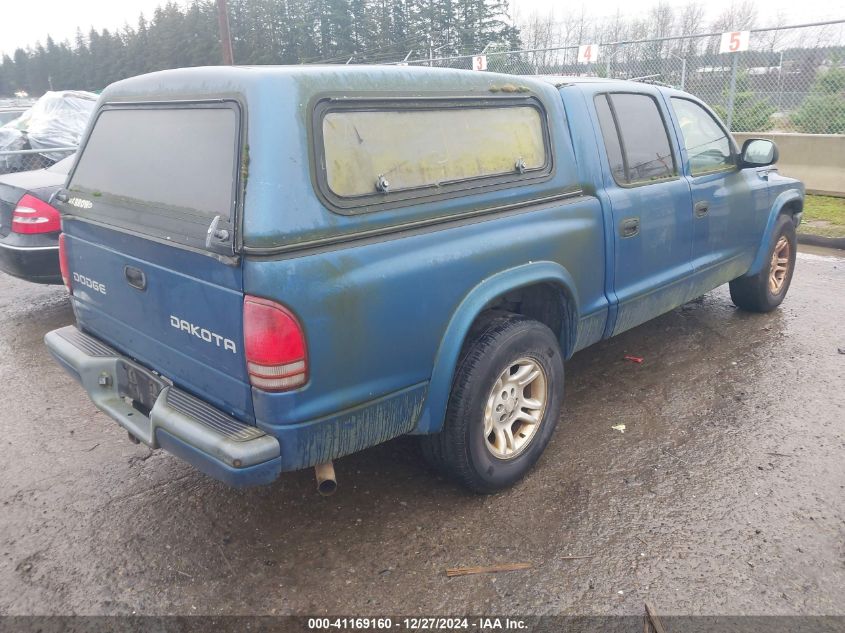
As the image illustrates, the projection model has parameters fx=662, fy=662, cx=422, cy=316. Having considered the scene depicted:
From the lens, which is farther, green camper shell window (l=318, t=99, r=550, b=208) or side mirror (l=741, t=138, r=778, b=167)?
side mirror (l=741, t=138, r=778, b=167)

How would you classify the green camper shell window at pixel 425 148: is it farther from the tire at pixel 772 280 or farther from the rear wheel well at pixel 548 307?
the tire at pixel 772 280

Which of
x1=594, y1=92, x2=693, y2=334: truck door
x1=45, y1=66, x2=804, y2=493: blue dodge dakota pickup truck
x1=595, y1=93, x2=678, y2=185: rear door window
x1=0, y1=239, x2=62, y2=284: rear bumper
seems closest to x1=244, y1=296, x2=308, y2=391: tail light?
x1=45, y1=66, x2=804, y2=493: blue dodge dakota pickup truck

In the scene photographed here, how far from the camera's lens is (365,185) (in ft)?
8.16

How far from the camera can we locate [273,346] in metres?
2.24

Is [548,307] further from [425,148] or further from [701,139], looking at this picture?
[701,139]

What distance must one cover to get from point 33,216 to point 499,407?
4230 mm

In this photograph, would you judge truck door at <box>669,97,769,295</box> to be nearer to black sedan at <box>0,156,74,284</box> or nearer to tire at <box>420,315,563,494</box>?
tire at <box>420,315,563,494</box>

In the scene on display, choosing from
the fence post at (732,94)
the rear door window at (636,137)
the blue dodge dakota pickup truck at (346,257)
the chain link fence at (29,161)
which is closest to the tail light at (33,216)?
the blue dodge dakota pickup truck at (346,257)

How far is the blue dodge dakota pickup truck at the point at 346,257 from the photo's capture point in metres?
2.29

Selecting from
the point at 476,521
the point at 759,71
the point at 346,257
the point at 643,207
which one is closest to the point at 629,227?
the point at 643,207

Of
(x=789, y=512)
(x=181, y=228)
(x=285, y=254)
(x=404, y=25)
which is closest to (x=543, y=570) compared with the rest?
(x=789, y=512)

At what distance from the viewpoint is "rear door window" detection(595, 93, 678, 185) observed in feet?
12.0

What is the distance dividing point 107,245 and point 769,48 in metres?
11.6

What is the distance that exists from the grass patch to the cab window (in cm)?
428
